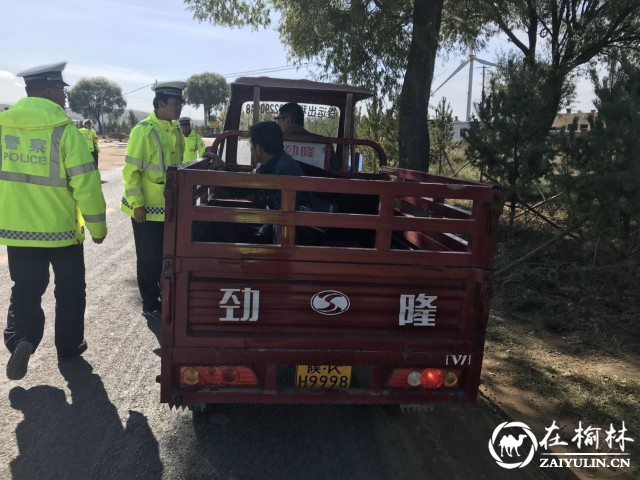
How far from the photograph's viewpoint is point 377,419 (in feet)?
11.8

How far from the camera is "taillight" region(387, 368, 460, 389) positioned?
2988 mm

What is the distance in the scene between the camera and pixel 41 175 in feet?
12.2

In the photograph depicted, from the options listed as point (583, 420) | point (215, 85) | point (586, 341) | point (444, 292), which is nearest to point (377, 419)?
point (444, 292)

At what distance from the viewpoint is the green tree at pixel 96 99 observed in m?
75.5

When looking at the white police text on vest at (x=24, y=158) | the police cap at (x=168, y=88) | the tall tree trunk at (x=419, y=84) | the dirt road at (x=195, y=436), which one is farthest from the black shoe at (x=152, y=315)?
the tall tree trunk at (x=419, y=84)

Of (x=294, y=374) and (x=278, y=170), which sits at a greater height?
(x=278, y=170)

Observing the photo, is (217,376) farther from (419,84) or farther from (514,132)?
(419,84)

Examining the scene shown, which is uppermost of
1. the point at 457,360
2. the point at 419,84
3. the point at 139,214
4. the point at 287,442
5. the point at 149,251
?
the point at 419,84

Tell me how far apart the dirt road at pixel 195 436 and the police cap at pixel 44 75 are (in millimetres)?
2098

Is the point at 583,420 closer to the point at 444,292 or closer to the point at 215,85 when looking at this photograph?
the point at 444,292

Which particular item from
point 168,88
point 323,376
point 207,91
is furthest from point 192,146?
point 207,91

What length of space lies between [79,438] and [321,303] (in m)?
1.66

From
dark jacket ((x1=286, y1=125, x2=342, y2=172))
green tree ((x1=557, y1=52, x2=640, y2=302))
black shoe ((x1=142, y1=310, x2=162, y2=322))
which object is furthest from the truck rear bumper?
dark jacket ((x1=286, y1=125, x2=342, y2=172))

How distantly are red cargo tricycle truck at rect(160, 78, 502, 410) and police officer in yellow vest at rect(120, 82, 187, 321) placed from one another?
211 cm
